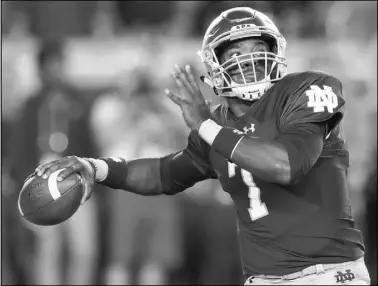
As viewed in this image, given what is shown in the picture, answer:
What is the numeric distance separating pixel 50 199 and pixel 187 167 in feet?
2.50

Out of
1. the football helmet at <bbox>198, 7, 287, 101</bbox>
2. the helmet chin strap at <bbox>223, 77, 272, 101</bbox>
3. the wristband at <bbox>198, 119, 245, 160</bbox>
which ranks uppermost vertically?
the football helmet at <bbox>198, 7, 287, 101</bbox>

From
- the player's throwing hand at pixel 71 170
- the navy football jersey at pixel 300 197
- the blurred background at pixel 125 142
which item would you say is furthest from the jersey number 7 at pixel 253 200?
the blurred background at pixel 125 142

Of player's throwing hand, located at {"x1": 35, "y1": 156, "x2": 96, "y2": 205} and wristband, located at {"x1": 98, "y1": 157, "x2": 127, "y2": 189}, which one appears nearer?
player's throwing hand, located at {"x1": 35, "y1": 156, "x2": 96, "y2": 205}

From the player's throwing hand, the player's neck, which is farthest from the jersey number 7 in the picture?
the player's throwing hand

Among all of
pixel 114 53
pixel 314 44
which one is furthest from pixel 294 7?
pixel 114 53

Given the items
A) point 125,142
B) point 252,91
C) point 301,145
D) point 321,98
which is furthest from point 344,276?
point 125,142

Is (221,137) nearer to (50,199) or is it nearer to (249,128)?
(249,128)

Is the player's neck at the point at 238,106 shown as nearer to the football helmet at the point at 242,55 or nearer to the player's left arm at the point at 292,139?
the football helmet at the point at 242,55

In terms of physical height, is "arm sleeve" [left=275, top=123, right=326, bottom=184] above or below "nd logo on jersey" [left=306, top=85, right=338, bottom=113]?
below

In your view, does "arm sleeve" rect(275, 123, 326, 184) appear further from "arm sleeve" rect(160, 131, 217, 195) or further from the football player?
"arm sleeve" rect(160, 131, 217, 195)

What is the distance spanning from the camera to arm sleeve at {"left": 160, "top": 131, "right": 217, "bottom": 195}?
3.64 meters

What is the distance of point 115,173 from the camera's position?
3635mm

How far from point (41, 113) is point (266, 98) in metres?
2.93

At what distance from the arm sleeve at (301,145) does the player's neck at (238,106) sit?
452 millimetres
